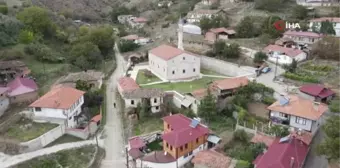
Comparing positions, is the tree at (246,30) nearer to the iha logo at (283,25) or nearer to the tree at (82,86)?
the iha logo at (283,25)

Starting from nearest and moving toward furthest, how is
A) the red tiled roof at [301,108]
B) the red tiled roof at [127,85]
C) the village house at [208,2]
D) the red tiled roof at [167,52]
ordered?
the red tiled roof at [301,108]
the red tiled roof at [127,85]
the red tiled roof at [167,52]
the village house at [208,2]

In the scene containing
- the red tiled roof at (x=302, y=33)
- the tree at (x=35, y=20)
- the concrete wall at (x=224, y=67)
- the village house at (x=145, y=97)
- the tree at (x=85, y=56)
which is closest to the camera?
the village house at (x=145, y=97)

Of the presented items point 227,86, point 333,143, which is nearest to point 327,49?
point 227,86

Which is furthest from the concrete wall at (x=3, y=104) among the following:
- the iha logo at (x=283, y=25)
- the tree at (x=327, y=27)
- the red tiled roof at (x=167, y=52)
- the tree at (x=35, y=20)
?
the tree at (x=327, y=27)

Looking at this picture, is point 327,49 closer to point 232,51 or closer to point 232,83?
point 232,51

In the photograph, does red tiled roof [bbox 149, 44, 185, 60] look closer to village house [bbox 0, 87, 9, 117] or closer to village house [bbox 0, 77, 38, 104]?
village house [bbox 0, 77, 38, 104]

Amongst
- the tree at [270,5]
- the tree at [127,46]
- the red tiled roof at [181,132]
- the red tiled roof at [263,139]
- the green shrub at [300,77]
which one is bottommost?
the red tiled roof at [263,139]

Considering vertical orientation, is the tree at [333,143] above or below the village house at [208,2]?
below
